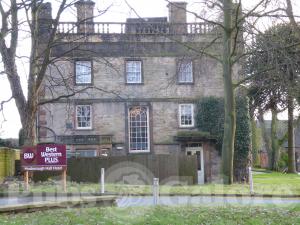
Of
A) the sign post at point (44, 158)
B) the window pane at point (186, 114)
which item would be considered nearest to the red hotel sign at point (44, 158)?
the sign post at point (44, 158)

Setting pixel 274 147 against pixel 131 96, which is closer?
pixel 131 96

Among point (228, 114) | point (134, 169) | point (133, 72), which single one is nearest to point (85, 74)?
point (133, 72)

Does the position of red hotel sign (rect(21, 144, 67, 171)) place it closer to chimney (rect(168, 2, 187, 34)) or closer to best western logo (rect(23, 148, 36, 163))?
best western logo (rect(23, 148, 36, 163))

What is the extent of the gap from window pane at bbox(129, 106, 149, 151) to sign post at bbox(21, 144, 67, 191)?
56.1ft

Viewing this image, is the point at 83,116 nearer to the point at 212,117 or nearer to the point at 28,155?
the point at 212,117

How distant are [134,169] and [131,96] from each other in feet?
27.4

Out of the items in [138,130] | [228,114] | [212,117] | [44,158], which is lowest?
[44,158]

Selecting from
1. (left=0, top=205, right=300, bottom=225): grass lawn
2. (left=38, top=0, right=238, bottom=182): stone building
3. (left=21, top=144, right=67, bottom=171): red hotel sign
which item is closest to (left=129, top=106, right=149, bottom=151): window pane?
(left=38, top=0, right=238, bottom=182): stone building

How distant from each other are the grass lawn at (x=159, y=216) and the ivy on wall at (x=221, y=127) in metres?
23.9

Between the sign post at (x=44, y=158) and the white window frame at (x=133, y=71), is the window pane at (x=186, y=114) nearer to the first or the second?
the white window frame at (x=133, y=71)

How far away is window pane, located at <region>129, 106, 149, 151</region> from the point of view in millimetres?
38750

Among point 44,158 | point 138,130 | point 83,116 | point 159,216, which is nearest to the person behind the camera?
point 159,216

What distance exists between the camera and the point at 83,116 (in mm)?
38656

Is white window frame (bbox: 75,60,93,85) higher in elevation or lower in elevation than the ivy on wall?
higher
